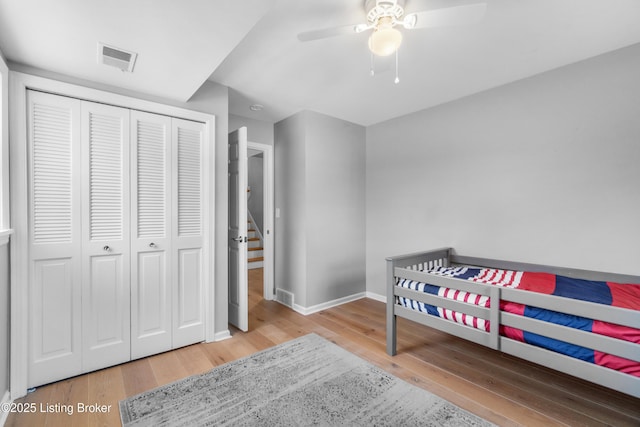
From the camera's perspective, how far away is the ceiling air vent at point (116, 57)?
5.45 ft

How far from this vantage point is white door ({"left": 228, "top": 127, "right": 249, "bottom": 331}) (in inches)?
109

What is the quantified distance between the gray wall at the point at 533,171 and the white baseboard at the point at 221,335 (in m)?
2.18

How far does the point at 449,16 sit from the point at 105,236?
2667 mm

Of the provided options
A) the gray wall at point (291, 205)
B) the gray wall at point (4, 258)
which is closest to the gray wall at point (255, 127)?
the gray wall at point (291, 205)

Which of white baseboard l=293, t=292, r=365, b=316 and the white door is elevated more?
the white door

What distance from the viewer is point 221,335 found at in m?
2.63

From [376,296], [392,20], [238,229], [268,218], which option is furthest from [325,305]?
[392,20]

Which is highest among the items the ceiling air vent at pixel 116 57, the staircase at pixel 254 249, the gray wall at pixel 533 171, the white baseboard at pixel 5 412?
the ceiling air vent at pixel 116 57

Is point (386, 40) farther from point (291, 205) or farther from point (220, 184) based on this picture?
point (291, 205)

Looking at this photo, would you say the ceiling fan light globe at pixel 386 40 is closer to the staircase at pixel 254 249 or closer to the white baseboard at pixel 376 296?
the white baseboard at pixel 376 296

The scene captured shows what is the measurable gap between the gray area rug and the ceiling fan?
2096 millimetres

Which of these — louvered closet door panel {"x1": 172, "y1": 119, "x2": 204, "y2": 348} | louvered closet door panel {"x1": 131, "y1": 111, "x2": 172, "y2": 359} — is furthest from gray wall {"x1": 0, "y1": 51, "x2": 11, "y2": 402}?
louvered closet door panel {"x1": 172, "y1": 119, "x2": 204, "y2": 348}

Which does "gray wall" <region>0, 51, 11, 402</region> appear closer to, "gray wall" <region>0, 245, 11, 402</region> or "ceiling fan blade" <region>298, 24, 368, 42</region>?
"gray wall" <region>0, 245, 11, 402</region>

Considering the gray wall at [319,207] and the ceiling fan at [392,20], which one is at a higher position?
the ceiling fan at [392,20]
